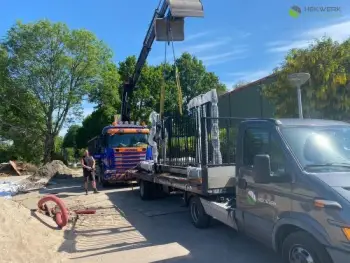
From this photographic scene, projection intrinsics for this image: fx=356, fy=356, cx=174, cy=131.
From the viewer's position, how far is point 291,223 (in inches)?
163

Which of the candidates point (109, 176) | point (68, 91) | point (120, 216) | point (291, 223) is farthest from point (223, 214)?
point (68, 91)

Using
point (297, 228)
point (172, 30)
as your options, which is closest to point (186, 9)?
point (172, 30)

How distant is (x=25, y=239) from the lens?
239 inches

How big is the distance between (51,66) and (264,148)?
31.3 meters

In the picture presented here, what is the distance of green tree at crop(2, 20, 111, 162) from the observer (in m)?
32.5

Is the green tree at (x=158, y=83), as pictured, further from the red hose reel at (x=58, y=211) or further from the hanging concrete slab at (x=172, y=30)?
the red hose reel at (x=58, y=211)

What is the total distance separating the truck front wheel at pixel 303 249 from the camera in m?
3.78

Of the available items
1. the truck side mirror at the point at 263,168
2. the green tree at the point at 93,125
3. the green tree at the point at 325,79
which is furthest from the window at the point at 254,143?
the green tree at the point at 93,125

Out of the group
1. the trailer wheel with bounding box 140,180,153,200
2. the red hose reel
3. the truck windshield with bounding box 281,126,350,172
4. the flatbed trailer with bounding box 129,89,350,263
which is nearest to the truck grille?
the trailer wheel with bounding box 140,180,153,200

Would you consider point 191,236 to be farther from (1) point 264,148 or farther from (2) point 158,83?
(2) point 158,83

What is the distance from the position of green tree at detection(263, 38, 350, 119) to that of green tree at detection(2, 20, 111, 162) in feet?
85.3

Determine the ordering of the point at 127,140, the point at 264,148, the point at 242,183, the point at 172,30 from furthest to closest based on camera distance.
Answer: the point at 127,140 → the point at 172,30 → the point at 242,183 → the point at 264,148

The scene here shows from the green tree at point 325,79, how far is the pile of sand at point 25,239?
25.9 ft

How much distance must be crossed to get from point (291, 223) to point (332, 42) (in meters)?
8.30
